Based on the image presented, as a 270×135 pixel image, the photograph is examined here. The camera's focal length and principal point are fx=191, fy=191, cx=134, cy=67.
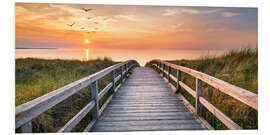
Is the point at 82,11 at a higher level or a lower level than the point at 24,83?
higher

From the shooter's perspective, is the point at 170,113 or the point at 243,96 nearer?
the point at 243,96

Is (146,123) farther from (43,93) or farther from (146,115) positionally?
(43,93)

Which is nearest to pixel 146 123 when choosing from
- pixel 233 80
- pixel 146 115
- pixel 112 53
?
pixel 146 115

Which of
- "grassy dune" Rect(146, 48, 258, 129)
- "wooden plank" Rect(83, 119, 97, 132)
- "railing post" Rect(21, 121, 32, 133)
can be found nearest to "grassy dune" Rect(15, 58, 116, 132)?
"wooden plank" Rect(83, 119, 97, 132)

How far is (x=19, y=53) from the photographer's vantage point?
4195 millimetres

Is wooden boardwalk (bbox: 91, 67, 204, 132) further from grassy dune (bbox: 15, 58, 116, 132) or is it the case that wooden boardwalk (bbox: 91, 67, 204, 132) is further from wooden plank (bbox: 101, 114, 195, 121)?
grassy dune (bbox: 15, 58, 116, 132)

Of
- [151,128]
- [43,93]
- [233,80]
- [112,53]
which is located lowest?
[151,128]

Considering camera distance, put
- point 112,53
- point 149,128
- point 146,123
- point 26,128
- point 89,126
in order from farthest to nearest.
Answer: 1. point 112,53
2. point 146,123
3. point 149,128
4. point 89,126
5. point 26,128

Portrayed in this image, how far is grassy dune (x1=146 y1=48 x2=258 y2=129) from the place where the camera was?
2834 millimetres

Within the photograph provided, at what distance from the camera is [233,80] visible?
420cm

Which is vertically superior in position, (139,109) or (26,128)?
(26,128)

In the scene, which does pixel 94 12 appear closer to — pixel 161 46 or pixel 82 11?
pixel 82 11
